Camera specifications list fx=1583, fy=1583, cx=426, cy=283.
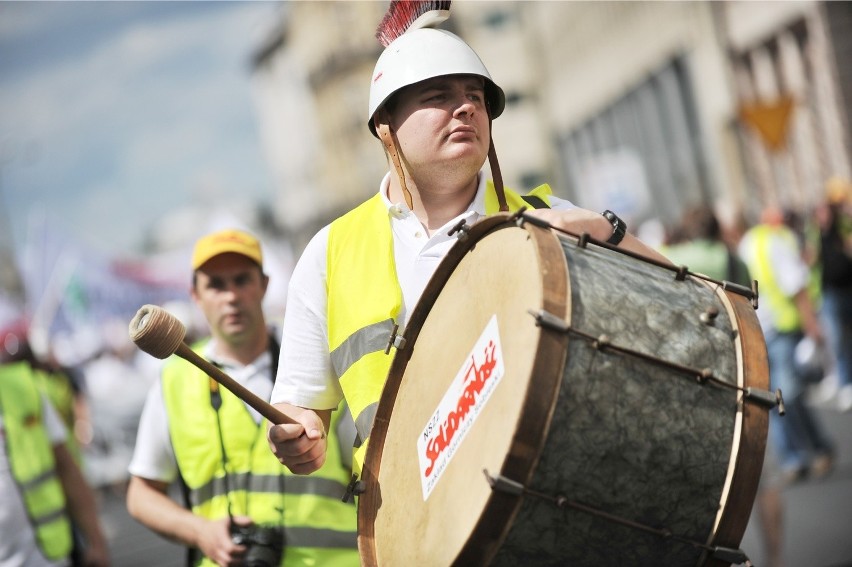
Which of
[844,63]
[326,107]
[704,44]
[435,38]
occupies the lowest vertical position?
[435,38]

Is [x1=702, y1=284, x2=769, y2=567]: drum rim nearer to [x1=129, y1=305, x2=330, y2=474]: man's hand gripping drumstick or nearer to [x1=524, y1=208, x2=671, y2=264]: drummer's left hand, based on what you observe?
[x1=524, y1=208, x2=671, y2=264]: drummer's left hand

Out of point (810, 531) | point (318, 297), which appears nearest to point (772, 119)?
point (810, 531)

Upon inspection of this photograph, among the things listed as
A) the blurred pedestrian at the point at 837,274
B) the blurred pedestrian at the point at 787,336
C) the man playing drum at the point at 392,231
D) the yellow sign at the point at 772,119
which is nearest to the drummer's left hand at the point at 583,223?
the man playing drum at the point at 392,231

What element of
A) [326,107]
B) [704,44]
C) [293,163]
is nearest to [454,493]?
[704,44]

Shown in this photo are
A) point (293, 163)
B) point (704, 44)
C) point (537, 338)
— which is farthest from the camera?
point (293, 163)

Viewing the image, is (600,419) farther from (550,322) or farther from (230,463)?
(230,463)

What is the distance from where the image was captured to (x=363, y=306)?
357cm

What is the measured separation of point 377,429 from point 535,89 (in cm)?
6462

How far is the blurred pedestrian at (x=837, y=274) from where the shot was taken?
1447cm

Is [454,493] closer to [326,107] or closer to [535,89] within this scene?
[535,89]

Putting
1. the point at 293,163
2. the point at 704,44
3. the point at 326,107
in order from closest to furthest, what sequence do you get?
the point at 704,44 → the point at 326,107 → the point at 293,163

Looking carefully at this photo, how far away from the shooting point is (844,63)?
26.1m

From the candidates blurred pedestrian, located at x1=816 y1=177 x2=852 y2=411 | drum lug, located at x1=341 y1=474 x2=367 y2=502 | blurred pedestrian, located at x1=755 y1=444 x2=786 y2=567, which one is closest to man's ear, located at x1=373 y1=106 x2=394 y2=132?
drum lug, located at x1=341 y1=474 x2=367 y2=502

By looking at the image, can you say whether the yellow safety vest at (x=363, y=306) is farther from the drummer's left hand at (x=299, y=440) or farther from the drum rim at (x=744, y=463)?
the drum rim at (x=744, y=463)
